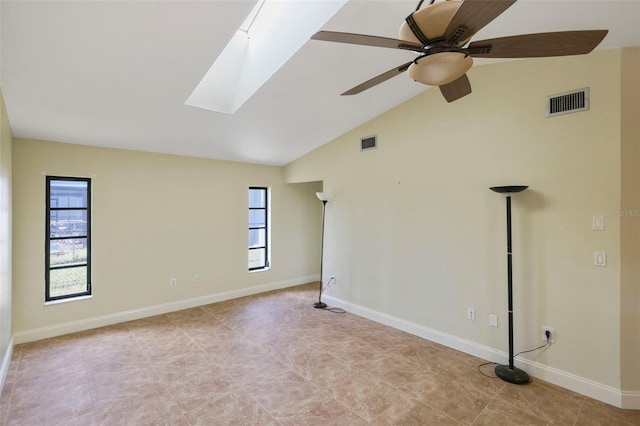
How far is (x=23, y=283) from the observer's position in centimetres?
360

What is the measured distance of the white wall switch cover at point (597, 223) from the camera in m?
2.55

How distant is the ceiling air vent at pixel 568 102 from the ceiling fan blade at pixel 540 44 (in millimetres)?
1578

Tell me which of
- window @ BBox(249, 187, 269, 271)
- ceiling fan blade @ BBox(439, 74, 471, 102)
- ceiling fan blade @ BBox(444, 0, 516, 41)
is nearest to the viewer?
ceiling fan blade @ BBox(444, 0, 516, 41)

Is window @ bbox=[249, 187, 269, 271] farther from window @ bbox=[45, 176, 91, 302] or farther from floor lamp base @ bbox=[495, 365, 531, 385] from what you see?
floor lamp base @ bbox=[495, 365, 531, 385]

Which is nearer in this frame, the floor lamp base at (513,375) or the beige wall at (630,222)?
the beige wall at (630,222)

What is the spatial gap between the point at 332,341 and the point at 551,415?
2145 millimetres

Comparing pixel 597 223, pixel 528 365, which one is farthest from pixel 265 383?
pixel 597 223

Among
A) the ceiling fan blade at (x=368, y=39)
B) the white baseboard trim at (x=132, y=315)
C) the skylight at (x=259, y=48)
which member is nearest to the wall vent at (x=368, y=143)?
the skylight at (x=259, y=48)

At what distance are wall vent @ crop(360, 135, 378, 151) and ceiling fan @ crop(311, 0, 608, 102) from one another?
2.78 meters

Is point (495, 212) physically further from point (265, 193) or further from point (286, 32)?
point (265, 193)

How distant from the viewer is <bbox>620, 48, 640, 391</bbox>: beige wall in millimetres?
2439

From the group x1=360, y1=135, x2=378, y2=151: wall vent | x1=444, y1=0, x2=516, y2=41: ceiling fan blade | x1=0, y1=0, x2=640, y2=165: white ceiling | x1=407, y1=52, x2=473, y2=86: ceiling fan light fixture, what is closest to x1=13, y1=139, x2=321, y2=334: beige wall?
x1=0, y1=0, x2=640, y2=165: white ceiling

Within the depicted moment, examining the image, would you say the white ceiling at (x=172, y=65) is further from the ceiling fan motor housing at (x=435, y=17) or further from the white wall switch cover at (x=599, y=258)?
the white wall switch cover at (x=599, y=258)

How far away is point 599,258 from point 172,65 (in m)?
4.03
